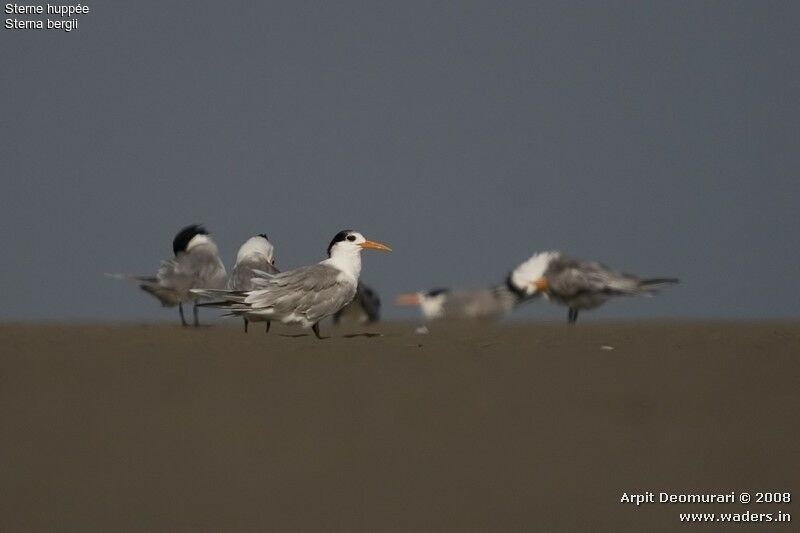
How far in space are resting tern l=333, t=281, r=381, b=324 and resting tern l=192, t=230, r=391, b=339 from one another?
531cm

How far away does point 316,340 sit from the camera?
38.9 feet

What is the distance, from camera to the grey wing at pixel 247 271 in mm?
12805

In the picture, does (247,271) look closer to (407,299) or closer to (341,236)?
(341,236)

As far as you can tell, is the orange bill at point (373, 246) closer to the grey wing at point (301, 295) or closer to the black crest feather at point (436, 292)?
the grey wing at point (301, 295)

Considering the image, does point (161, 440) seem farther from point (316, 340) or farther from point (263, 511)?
point (316, 340)

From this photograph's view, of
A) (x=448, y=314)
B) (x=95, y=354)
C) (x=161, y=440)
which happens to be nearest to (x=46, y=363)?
(x=95, y=354)

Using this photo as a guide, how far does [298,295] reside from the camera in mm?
12070

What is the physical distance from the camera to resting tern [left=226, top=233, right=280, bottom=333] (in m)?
12.7

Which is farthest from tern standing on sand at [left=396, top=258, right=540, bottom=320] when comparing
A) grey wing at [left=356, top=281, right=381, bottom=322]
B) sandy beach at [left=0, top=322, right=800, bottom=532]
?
sandy beach at [left=0, top=322, right=800, bottom=532]

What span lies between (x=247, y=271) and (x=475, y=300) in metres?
8.15

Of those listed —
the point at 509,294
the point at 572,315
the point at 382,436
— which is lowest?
the point at 382,436

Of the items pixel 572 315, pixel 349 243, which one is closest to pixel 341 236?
pixel 349 243

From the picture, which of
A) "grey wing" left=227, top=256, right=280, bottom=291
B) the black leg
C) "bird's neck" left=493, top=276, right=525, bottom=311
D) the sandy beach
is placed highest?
"grey wing" left=227, top=256, right=280, bottom=291

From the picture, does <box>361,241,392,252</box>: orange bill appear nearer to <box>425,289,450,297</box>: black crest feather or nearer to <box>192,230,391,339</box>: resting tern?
<box>192,230,391,339</box>: resting tern
